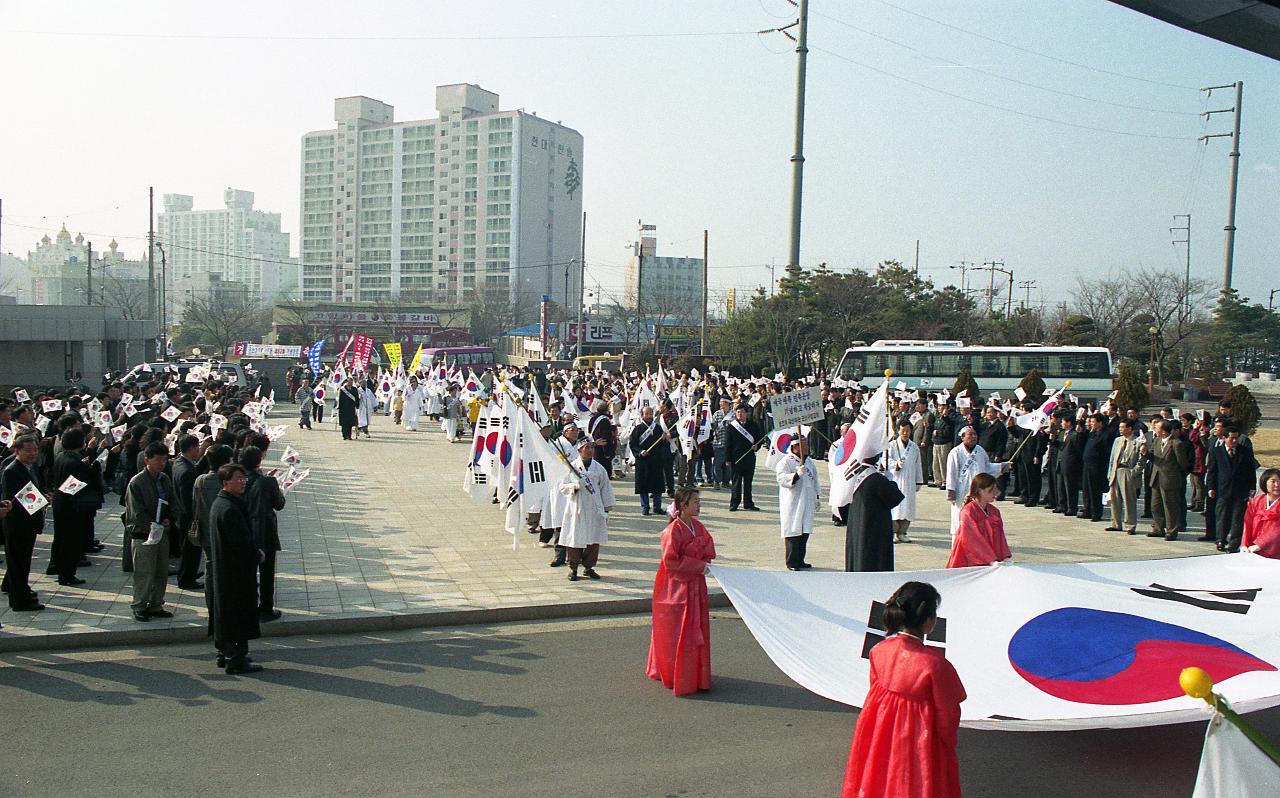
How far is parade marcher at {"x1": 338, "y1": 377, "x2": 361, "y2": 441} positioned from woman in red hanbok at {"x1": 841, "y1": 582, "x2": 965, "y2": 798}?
76.6ft

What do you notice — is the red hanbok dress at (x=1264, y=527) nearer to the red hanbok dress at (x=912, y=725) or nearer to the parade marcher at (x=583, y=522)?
the red hanbok dress at (x=912, y=725)

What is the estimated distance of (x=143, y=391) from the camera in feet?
73.9

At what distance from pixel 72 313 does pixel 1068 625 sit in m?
35.3

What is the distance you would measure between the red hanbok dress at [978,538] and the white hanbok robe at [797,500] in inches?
138

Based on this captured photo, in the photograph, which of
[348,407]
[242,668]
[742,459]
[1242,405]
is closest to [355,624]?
[242,668]

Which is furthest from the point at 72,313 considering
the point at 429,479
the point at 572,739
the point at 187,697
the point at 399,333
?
the point at 399,333

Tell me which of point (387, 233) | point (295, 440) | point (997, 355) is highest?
point (387, 233)

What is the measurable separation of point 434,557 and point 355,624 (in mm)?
2851

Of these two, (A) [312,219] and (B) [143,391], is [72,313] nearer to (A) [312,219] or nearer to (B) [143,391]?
(B) [143,391]

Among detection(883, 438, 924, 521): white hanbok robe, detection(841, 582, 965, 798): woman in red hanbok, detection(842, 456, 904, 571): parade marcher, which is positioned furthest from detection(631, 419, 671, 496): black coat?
detection(841, 582, 965, 798): woman in red hanbok

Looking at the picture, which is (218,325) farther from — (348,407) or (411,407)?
(348,407)

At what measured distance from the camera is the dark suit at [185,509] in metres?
9.55

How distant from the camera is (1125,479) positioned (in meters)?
14.8

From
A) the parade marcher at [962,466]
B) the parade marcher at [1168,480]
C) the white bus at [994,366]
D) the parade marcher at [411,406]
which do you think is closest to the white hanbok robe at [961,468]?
the parade marcher at [962,466]
